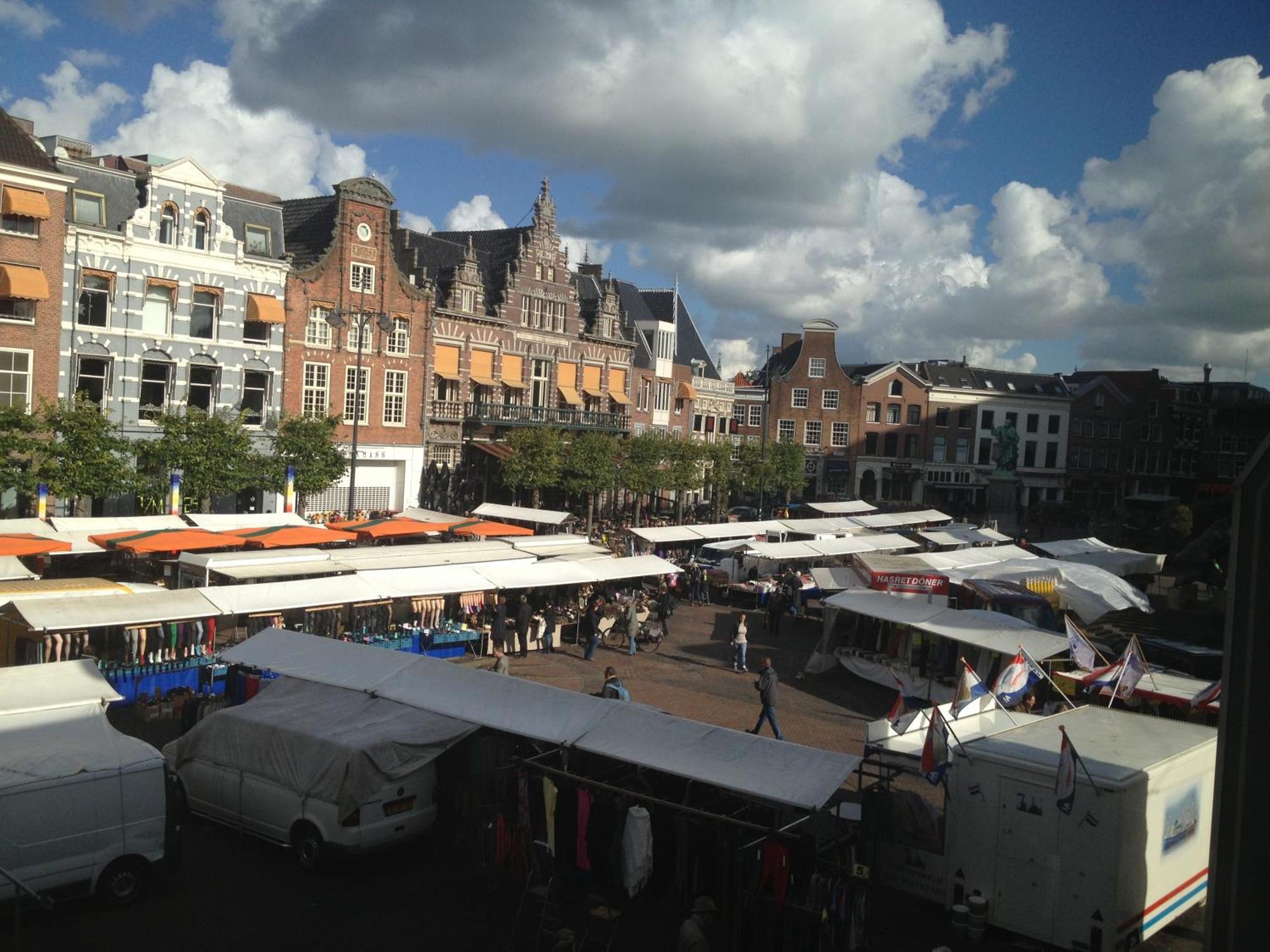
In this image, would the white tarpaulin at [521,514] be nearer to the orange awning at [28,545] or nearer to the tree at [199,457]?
the tree at [199,457]

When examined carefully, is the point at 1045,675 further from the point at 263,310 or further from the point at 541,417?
the point at 541,417

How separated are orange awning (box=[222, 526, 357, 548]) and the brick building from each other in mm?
12576

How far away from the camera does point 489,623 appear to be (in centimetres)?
2453

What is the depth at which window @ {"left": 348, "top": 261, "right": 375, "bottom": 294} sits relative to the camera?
1622 inches

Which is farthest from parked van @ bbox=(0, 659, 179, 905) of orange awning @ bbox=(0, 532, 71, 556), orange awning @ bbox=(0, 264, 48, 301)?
orange awning @ bbox=(0, 264, 48, 301)

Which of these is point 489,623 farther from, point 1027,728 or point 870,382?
point 870,382

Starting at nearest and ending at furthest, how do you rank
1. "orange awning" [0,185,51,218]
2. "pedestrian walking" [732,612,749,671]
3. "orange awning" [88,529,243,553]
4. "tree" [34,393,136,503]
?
1. "orange awning" [88,529,243,553]
2. "pedestrian walking" [732,612,749,671]
3. "tree" [34,393,136,503]
4. "orange awning" [0,185,51,218]

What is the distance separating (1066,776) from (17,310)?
1300 inches

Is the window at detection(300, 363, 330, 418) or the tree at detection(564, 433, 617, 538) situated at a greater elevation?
the window at detection(300, 363, 330, 418)

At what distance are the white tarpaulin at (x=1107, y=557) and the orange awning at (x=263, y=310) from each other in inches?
1167

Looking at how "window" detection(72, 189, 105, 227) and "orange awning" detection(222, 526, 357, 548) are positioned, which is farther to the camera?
"window" detection(72, 189, 105, 227)

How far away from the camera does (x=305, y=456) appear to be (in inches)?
1395

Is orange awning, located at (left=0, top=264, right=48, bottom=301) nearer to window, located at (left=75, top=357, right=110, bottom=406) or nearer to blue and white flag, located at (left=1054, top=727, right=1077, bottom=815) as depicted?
window, located at (left=75, top=357, right=110, bottom=406)

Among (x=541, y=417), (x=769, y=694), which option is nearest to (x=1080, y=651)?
(x=769, y=694)
